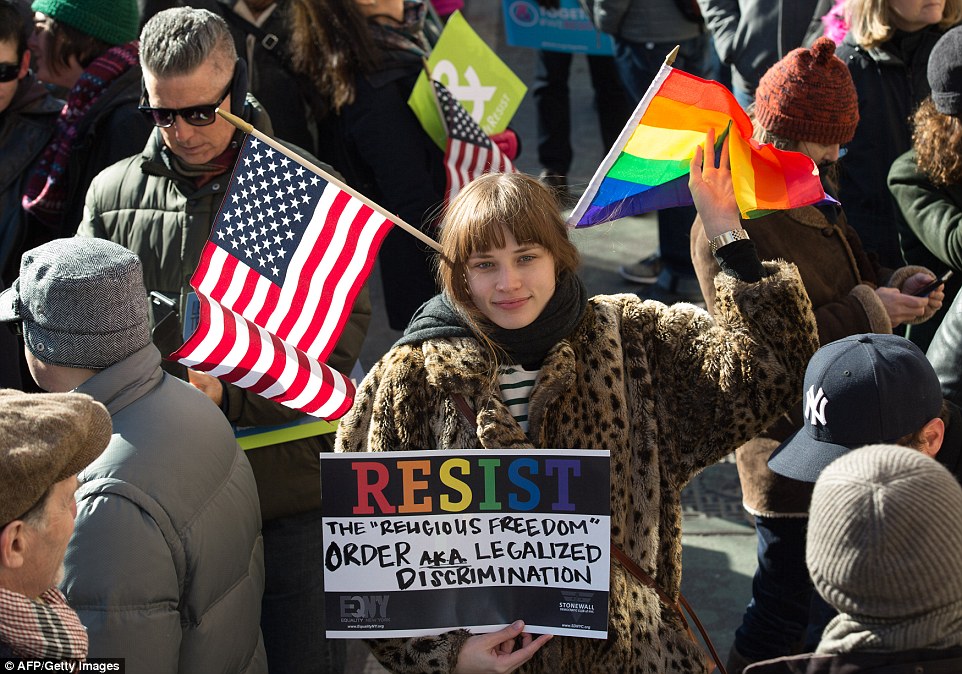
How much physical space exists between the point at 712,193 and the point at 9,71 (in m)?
2.93

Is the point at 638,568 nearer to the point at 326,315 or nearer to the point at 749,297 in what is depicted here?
the point at 749,297

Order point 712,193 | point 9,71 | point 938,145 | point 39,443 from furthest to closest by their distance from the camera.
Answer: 1. point 9,71
2. point 938,145
3. point 712,193
4. point 39,443

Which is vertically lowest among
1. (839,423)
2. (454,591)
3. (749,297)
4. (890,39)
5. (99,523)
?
(454,591)

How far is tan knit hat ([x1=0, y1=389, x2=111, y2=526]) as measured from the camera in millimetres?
2031

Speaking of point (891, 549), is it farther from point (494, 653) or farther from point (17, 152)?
point (17, 152)

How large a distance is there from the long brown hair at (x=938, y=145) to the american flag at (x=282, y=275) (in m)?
2.14

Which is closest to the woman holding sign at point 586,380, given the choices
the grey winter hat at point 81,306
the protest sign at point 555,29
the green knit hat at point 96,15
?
the grey winter hat at point 81,306

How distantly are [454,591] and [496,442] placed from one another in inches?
14.6

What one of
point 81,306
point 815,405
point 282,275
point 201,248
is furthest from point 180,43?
point 815,405

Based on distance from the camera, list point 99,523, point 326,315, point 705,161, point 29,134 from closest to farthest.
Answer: point 99,523, point 705,161, point 326,315, point 29,134

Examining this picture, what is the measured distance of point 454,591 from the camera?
2713 mm

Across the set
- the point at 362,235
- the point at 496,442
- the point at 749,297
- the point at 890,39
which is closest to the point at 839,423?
the point at 749,297

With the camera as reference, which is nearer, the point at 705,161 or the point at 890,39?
the point at 705,161

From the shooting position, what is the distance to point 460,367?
279cm
